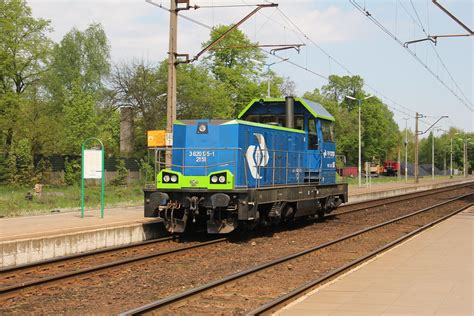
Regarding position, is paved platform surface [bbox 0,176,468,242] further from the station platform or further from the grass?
the grass

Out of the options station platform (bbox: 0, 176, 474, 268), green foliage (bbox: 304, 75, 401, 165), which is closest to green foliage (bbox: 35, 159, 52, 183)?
station platform (bbox: 0, 176, 474, 268)

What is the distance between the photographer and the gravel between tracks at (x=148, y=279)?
7531 mm

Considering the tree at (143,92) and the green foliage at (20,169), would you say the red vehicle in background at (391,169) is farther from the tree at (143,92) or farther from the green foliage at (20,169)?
the green foliage at (20,169)

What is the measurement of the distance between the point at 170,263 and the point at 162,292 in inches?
105

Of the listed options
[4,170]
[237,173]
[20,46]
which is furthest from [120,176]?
[237,173]

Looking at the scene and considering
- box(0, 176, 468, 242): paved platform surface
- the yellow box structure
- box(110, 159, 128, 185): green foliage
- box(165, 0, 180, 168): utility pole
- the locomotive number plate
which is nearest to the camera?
box(0, 176, 468, 242): paved platform surface

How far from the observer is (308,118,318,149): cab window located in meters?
17.3

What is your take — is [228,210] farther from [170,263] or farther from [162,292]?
[162,292]

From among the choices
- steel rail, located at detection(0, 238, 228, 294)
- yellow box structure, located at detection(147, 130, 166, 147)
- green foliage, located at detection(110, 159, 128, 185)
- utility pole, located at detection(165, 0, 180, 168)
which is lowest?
steel rail, located at detection(0, 238, 228, 294)

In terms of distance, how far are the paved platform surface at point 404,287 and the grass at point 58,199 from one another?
13.0 meters

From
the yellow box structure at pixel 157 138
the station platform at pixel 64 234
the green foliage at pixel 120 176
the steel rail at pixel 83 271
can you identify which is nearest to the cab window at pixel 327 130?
the yellow box structure at pixel 157 138

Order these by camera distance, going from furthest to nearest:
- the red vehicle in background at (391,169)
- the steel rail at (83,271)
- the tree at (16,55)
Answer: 1. the red vehicle in background at (391,169)
2. the tree at (16,55)
3. the steel rail at (83,271)

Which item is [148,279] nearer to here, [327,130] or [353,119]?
[327,130]

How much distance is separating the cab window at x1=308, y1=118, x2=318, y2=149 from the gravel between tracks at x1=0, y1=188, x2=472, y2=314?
129 inches
